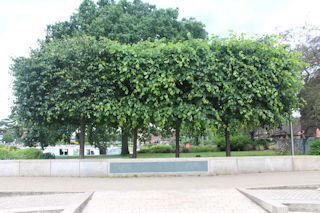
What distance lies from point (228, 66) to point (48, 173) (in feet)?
30.7

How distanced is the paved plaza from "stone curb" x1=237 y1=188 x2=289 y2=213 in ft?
0.44

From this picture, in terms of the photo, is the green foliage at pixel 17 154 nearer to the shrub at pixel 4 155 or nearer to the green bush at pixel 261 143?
the shrub at pixel 4 155

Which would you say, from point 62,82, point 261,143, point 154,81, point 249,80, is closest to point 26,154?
point 62,82

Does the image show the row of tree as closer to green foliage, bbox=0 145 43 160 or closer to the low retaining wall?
the low retaining wall

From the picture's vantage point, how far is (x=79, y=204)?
6531 millimetres

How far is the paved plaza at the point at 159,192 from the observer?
6.80 meters

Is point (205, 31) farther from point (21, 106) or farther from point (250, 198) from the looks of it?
point (250, 198)

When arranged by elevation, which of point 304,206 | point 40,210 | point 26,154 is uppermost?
point 26,154

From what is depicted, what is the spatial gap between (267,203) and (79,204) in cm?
463

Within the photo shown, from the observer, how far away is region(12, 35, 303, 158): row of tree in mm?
11586

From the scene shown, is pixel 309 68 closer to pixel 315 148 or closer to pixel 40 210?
pixel 315 148

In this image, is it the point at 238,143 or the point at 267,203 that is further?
the point at 238,143

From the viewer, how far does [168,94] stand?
39.9 ft

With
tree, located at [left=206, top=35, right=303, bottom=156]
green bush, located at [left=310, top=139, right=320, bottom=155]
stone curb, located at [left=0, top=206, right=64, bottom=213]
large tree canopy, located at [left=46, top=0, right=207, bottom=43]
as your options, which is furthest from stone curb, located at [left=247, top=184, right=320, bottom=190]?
large tree canopy, located at [left=46, top=0, right=207, bottom=43]
